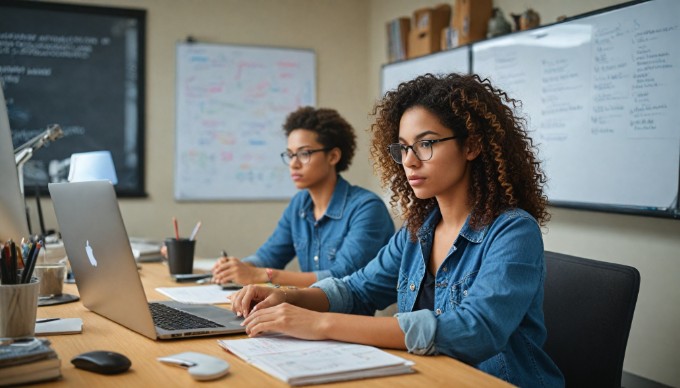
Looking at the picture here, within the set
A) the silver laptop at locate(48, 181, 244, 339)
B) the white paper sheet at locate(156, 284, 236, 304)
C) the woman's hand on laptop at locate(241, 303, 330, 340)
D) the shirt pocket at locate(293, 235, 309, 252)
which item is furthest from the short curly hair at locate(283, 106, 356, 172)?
the woman's hand on laptop at locate(241, 303, 330, 340)

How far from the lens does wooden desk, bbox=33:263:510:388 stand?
107cm

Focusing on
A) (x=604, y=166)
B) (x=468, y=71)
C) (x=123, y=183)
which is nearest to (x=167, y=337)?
(x=604, y=166)

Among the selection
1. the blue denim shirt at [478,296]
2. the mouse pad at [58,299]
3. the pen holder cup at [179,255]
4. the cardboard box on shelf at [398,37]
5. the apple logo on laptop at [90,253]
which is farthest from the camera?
the cardboard box on shelf at [398,37]

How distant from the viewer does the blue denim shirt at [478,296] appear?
1.25 m

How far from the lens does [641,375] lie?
267 cm

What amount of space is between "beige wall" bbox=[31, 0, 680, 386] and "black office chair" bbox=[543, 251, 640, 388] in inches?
53.2

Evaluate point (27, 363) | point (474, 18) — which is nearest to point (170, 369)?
point (27, 363)

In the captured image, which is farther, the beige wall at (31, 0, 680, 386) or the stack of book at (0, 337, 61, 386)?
the beige wall at (31, 0, 680, 386)

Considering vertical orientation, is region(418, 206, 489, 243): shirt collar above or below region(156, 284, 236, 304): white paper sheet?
above

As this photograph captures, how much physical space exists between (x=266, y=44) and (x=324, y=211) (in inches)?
83.7

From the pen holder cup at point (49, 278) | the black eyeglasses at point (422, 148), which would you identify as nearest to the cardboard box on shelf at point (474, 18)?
the black eyeglasses at point (422, 148)

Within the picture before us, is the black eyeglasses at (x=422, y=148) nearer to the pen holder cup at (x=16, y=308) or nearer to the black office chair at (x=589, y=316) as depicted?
the black office chair at (x=589, y=316)

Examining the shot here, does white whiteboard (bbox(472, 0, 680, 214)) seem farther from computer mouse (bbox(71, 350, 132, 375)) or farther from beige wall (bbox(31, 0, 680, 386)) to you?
computer mouse (bbox(71, 350, 132, 375))

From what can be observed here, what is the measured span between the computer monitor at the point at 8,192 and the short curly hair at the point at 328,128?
42.8 inches
